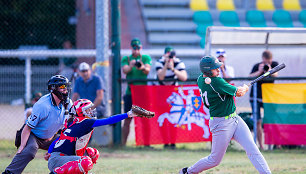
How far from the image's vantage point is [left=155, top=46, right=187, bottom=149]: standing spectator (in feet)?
36.3

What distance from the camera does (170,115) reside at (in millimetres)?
11016

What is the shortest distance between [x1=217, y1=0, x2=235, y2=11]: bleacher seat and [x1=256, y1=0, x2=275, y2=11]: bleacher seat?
1175 mm

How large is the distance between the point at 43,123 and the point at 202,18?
702 inches

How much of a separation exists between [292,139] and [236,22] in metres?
14.1

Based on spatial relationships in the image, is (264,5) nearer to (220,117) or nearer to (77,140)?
(220,117)

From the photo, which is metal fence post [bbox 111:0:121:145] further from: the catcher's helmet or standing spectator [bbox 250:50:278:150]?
the catcher's helmet

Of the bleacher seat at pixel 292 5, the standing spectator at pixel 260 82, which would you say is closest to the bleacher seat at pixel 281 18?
the bleacher seat at pixel 292 5

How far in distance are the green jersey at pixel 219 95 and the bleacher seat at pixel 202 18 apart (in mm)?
17440

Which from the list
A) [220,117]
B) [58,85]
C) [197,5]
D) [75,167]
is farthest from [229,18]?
[75,167]

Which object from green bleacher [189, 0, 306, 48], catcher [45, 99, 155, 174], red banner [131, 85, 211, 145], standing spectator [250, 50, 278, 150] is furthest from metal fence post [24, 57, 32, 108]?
catcher [45, 99, 155, 174]

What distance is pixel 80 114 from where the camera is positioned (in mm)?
6750

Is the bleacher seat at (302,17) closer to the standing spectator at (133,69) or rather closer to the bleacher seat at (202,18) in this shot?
the bleacher seat at (202,18)

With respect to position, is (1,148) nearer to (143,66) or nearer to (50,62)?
(143,66)

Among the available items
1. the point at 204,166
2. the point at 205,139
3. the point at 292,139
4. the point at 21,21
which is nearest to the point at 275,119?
the point at 292,139
